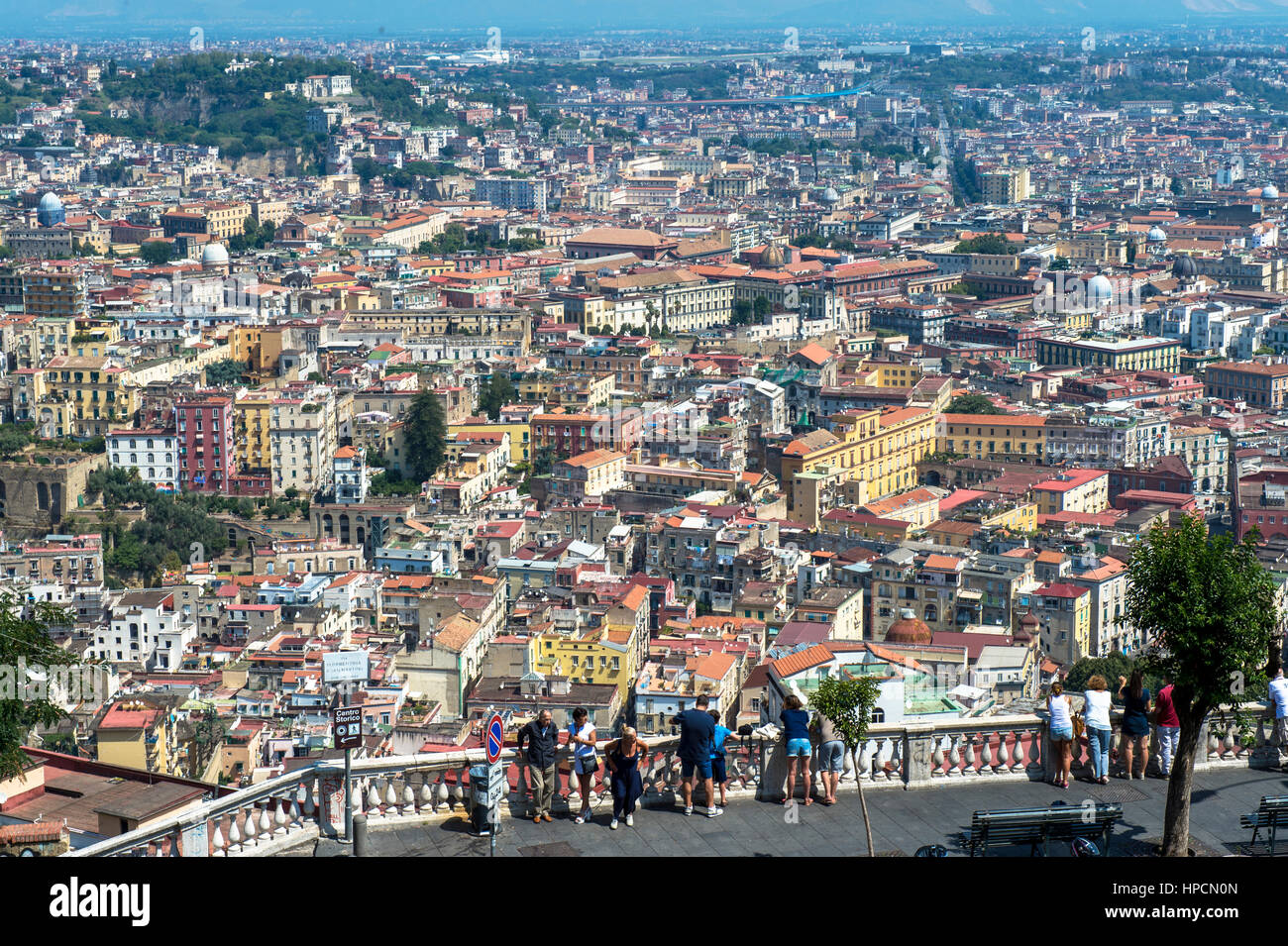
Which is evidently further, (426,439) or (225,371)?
(225,371)

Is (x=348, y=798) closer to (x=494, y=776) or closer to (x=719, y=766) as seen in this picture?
(x=494, y=776)

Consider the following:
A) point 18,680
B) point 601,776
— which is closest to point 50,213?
point 18,680

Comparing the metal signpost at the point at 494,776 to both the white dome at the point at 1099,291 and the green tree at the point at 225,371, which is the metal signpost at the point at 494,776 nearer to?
the green tree at the point at 225,371

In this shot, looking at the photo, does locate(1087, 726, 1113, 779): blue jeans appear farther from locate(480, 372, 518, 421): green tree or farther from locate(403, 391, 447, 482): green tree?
locate(480, 372, 518, 421): green tree

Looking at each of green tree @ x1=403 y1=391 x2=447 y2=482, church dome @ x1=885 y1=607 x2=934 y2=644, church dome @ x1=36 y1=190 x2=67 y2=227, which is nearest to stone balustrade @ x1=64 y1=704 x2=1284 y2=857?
church dome @ x1=885 y1=607 x2=934 y2=644
